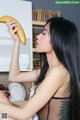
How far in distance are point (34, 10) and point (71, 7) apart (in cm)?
69

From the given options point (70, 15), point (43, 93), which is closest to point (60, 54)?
point (43, 93)

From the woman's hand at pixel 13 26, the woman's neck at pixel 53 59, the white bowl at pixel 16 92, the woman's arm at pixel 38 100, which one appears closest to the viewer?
the woman's arm at pixel 38 100

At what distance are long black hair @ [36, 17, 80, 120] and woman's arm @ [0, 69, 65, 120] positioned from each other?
78mm

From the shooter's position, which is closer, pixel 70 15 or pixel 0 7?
pixel 0 7

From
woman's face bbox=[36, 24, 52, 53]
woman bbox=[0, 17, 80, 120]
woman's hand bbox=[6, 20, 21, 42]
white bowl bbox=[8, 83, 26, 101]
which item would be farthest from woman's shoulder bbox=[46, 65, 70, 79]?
white bowl bbox=[8, 83, 26, 101]

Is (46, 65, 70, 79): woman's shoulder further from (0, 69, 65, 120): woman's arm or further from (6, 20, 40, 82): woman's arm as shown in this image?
(6, 20, 40, 82): woman's arm

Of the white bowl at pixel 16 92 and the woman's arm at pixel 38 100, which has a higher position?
the woman's arm at pixel 38 100

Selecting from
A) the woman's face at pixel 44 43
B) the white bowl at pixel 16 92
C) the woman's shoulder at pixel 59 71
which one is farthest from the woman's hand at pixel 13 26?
the white bowl at pixel 16 92

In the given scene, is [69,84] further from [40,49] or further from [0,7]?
[0,7]

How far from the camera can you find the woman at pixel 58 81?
100 cm

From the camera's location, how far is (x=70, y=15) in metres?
3.10

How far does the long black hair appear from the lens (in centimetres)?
105

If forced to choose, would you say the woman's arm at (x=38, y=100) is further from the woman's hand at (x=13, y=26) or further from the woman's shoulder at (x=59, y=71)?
the woman's hand at (x=13, y=26)

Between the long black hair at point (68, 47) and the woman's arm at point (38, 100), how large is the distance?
Result: 0.26 feet
